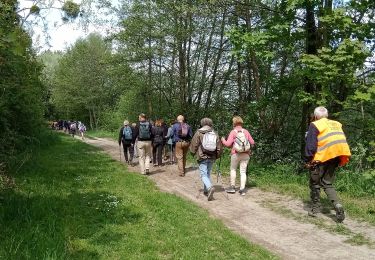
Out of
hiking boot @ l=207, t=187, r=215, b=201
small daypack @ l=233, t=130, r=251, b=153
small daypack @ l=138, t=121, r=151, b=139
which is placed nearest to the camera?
hiking boot @ l=207, t=187, r=215, b=201

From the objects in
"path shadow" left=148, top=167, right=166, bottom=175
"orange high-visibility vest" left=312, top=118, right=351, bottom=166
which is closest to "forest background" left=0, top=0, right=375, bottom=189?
"orange high-visibility vest" left=312, top=118, right=351, bottom=166

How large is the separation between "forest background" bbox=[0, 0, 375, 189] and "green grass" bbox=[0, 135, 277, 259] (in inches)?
64.0

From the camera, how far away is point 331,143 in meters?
7.77

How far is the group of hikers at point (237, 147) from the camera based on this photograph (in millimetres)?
7820

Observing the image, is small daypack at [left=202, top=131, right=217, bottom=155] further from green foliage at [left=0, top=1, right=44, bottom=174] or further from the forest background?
green foliage at [left=0, top=1, right=44, bottom=174]

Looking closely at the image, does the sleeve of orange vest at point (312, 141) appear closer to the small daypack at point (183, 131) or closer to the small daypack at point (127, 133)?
the small daypack at point (183, 131)

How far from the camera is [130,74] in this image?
26.2 meters

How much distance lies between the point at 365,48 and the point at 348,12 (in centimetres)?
202

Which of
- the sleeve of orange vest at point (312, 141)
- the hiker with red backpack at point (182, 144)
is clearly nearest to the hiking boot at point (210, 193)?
the sleeve of orange vest at point (312, 141)

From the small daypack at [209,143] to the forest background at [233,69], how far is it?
108 inches

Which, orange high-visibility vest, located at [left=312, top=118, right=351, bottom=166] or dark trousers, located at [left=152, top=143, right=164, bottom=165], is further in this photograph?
dark trousers, located at [left=152, top=143, right=164, bottom=165]

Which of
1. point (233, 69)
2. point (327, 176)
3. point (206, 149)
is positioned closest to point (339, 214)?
point (327, 176)

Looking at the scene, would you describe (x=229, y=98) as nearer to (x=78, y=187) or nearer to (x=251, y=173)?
(x=251, y=173)

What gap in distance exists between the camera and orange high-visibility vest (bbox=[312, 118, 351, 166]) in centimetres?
771
